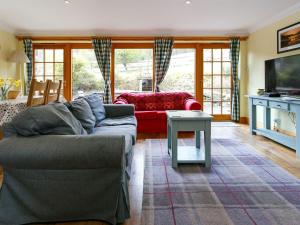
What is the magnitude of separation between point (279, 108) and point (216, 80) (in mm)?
2809

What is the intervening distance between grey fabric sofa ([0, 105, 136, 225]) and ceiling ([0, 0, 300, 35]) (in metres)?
3.11

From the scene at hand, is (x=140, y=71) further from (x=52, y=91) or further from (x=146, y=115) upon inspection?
(x=52, y=91)

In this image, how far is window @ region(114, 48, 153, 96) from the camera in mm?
6730

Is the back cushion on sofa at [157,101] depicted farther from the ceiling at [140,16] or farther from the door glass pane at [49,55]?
the door glass pane at [49,55]

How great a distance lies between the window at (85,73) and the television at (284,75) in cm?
378

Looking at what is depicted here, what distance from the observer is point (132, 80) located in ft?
22.4

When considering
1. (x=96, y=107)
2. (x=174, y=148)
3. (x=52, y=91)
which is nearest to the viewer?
(x=174, y=148)

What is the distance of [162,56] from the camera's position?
6.47 meters

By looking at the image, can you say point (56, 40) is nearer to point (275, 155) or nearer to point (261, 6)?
point (261, 6)

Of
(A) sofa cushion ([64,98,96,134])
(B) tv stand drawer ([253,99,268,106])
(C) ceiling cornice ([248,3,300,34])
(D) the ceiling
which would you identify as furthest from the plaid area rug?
(C) ceiling cornice ([248,3,300,34])

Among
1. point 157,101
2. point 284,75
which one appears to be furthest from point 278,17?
point 157,101

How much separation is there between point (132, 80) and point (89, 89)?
109 cm

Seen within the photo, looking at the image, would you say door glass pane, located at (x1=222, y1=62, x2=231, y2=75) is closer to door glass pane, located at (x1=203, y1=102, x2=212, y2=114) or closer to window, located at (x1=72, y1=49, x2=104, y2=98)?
door glass pane, located at (x1=203, y1=102, x2=212, y2=114)

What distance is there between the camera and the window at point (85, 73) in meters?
6.71
